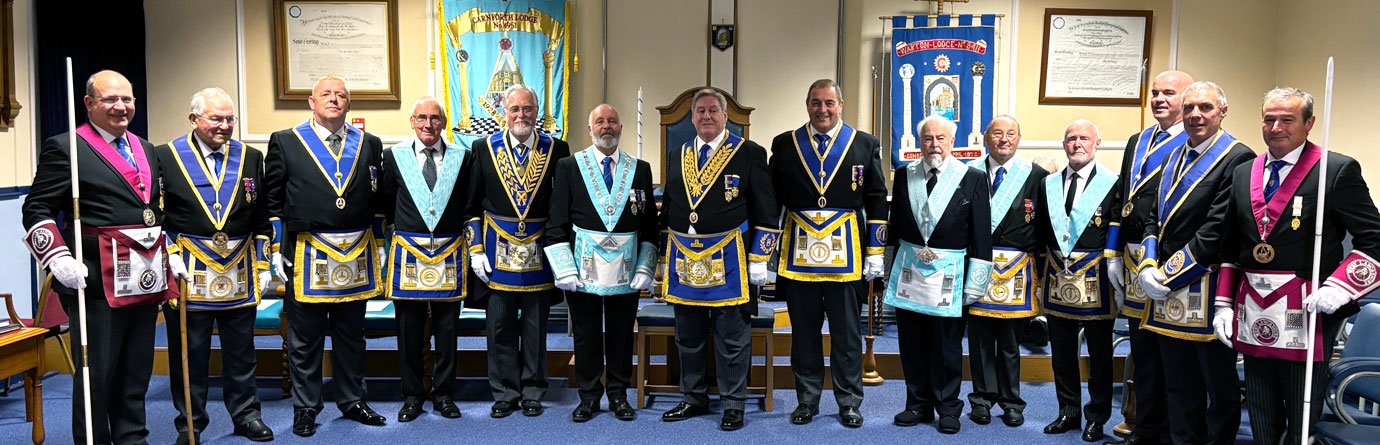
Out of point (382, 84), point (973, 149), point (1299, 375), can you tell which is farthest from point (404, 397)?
point (973, 149)

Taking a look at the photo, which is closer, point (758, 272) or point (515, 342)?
point (758, 272)

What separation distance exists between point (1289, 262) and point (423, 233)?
10.3 ft

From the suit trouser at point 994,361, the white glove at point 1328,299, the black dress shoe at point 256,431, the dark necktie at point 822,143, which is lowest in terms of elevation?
the black dress shoe at point 256,431

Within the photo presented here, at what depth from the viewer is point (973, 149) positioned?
7016 millimetres

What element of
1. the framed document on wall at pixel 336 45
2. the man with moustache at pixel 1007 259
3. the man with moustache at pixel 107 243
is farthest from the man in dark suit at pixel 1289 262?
the framed document on wall at pixel 336 45

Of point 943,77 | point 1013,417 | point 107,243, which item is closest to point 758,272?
point 1013,417

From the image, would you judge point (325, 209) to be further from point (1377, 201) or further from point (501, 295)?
point (1377, 201)

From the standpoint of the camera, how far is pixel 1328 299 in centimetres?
267

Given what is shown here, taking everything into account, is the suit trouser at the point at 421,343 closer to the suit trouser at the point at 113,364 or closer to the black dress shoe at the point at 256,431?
the black dress shoe at the point at 256,431

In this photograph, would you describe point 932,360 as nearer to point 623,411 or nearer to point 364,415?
point 623,411

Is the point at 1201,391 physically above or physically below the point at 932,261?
below

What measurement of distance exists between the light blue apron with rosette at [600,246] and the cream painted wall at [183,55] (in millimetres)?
4603

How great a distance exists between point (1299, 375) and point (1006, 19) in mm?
4890

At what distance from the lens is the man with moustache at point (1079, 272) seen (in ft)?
11.9
